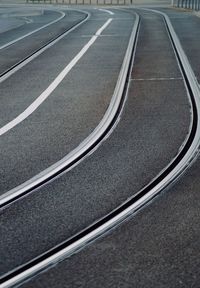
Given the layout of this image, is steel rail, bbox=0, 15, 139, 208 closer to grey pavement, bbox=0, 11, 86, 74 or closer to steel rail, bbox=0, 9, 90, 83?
steel rail, bbox=0, 9, 90, 83

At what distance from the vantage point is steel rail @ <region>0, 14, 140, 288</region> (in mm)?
4844

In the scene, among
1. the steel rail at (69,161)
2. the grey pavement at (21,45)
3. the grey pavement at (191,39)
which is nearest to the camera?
the steel rail at (69,161)

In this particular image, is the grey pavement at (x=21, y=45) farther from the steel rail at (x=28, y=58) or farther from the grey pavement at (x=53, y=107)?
the grey pavement at (x=53, y=107)

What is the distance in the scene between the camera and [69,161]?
793 cm

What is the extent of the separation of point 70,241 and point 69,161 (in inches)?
100

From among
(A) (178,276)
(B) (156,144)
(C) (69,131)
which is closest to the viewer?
(A) (178,276)

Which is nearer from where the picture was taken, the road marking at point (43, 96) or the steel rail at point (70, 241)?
the steel rail at point (70, 241)

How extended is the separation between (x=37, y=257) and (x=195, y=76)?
35.1 feet

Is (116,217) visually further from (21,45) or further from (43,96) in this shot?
(21,45)

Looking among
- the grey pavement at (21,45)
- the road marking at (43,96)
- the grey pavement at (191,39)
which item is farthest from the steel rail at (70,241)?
the grey pavement at (21,45)

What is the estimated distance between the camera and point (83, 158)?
8.08 meters

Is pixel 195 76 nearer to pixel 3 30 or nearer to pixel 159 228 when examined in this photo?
pixel 159 228

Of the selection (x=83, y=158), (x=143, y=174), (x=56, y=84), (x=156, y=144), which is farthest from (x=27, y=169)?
(x=56, y=84)

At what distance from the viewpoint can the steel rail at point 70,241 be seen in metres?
4.84
